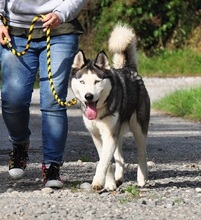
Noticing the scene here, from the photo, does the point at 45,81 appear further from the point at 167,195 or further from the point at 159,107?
the point at 159,107

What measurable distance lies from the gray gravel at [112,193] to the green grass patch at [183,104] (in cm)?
283

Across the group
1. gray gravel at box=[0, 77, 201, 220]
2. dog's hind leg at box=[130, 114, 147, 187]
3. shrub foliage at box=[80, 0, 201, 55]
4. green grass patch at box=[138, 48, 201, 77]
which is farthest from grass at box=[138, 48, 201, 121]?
dog's hind leg at box=[130, 114, 147, 187]

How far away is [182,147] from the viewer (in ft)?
33.7

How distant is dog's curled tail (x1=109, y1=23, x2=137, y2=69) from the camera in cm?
779

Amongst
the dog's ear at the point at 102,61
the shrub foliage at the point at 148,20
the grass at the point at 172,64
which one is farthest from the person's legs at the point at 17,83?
the shrub foliage at the point at 148,20

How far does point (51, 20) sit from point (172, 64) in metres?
18.2

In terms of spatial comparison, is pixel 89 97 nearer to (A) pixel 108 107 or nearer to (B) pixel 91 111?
(B) pixel 91 111

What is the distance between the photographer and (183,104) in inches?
599

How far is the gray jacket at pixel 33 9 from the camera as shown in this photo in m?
6.92

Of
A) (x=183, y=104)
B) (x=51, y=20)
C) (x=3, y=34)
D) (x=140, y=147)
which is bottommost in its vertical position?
(x=183, y=104)

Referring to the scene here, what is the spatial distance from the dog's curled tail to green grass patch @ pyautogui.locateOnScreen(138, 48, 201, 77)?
1580 cm

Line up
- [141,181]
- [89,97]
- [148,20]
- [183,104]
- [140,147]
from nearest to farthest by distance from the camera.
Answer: [89,97]
[141,181]
[140,147]
[183,104]
[148,20]

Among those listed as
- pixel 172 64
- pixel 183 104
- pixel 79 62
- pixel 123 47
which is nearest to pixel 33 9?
pixel 79 62

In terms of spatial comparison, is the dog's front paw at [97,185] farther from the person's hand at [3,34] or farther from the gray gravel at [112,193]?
the person's hand at [3,34]
